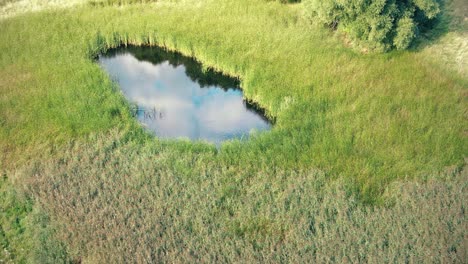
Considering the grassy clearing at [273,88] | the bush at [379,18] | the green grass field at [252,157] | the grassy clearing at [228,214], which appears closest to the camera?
the grassy clearing at [228,214]

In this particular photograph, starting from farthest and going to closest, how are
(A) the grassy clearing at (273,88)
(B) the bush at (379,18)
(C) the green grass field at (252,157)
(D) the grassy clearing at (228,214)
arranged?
(B) the bush at (379,18), (A) the grassy clearing at (273,88), (C) the green grass field at (252,157), (D) the grassy clearing at (228,214)

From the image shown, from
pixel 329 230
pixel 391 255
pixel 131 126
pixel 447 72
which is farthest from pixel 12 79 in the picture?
pixel 447 72

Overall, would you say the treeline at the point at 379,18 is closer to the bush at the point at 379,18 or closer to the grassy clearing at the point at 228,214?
the bush at the point at 379,18

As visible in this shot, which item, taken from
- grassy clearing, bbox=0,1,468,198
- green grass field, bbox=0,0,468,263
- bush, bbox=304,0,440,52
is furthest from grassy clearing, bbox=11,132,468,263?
bush, bbox=304,0,440,52

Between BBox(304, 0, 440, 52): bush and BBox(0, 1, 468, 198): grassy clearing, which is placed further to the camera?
BBox(304, 0, 440, 52): bush

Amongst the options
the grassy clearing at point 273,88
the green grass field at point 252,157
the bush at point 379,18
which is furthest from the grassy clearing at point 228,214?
the bush at point 379,18

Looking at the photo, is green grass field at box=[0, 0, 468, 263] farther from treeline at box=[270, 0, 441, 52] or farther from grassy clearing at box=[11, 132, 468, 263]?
treeline at box=[270, 0, 441, 52]
